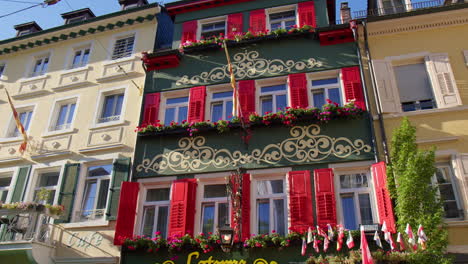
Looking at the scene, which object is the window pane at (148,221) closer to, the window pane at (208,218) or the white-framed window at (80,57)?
the window pane at (208,218)

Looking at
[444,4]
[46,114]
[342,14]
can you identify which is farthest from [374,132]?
[46,114]

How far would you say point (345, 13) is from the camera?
1397 cm

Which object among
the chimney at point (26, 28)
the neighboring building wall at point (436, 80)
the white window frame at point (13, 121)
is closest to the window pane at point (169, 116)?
the white window frame at point (13, 121)

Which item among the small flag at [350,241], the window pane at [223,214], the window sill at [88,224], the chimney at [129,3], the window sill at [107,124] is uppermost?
the chimney at [129,3]

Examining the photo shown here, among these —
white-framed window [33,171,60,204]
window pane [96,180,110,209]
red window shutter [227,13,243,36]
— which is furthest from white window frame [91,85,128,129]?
red window shutter [227,13,243,36]

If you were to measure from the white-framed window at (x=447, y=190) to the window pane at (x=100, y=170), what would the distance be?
9546mm

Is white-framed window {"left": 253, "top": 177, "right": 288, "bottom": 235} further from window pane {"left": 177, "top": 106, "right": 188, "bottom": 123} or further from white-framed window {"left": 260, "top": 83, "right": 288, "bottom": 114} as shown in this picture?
window pane {"left": 177, "top": 106, "right": 188, "bottom": 123}

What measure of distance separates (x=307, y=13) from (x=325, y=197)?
6735 millimetres

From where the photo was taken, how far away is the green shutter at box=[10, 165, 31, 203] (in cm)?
1407

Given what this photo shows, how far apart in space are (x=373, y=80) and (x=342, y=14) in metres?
2.87

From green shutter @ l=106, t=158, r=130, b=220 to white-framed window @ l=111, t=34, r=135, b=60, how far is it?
476 cm

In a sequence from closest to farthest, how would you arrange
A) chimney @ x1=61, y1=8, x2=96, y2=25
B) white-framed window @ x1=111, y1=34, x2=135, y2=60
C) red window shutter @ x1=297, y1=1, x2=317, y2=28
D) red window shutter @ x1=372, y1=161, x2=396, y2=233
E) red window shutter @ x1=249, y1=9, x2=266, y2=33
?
1. red window shutter @ x1=372, y1=161, x2=396, y2=233
2. red window shutter @ x1=297, y1=1, x2=317, y2=28
3. red window shutter @ x1=249, y1=9, x2=266, y2=33
4. white-framed window @ x1=111, y1=34, x2=135, y2=60
5. chimney @ x1=61, y1=8, x2=96, y2=25

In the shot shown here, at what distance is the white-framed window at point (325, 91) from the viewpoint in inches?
508

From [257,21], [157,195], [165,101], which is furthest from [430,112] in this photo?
[165,101]
